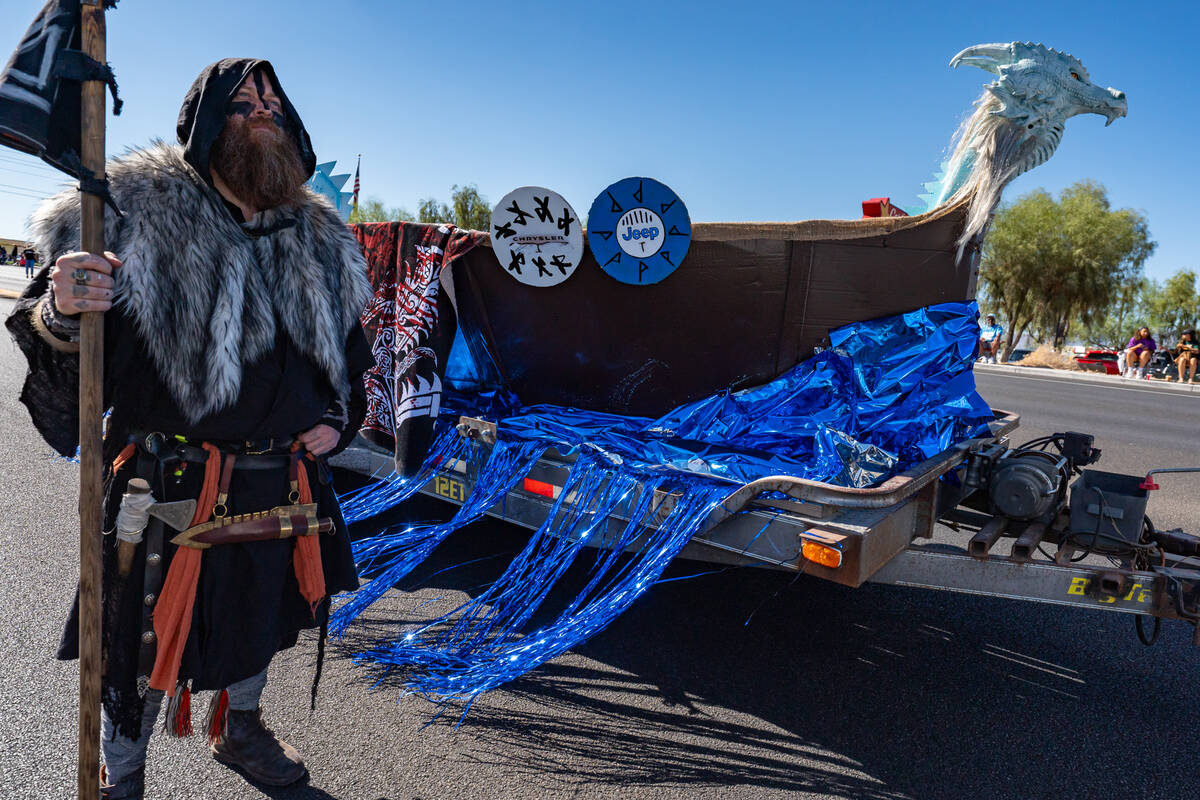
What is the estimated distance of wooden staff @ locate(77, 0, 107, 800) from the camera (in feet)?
5.47

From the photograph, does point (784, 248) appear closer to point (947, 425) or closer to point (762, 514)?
point (947, 425)

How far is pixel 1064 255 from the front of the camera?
31.5m

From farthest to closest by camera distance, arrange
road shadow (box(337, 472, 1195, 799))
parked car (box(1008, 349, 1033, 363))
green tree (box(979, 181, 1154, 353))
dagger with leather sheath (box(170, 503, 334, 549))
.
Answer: green tree (box(979, 181, 1154, 353)) < parked car (box(1008, 349, 1033, 363)) < road shadow (box(337, 472, 1195, 799)) < dagger with leather sheath (box(170, 503, 334, 549))

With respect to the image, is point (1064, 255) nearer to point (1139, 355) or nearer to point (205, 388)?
point (1139, 355)

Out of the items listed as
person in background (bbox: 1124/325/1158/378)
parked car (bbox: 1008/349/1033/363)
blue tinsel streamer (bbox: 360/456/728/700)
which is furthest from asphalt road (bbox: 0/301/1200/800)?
A: parked car (bbox: 1008/349/1033/363)

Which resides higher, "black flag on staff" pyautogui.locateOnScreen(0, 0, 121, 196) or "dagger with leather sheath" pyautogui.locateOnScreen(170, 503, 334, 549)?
"black flag on staff" pyautogui.locateOnScreen(0, 0, 121, 196)

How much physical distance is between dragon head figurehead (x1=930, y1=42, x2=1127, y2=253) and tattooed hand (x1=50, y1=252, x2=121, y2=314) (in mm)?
3125

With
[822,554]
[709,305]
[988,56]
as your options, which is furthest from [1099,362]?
[822,554]

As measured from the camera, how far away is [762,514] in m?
2.55

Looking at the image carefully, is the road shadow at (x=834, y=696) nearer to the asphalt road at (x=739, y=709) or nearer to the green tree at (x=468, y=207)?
the asphalt road at (x=739, y=709)

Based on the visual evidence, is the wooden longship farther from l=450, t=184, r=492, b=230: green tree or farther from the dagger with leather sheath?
l=450, t=184, r=492, b=230: green tree

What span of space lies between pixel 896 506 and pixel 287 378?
1.99 metres

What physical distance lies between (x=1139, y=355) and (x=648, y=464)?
23.9 metres

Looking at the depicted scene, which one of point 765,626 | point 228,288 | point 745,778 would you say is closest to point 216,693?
point 228,288
